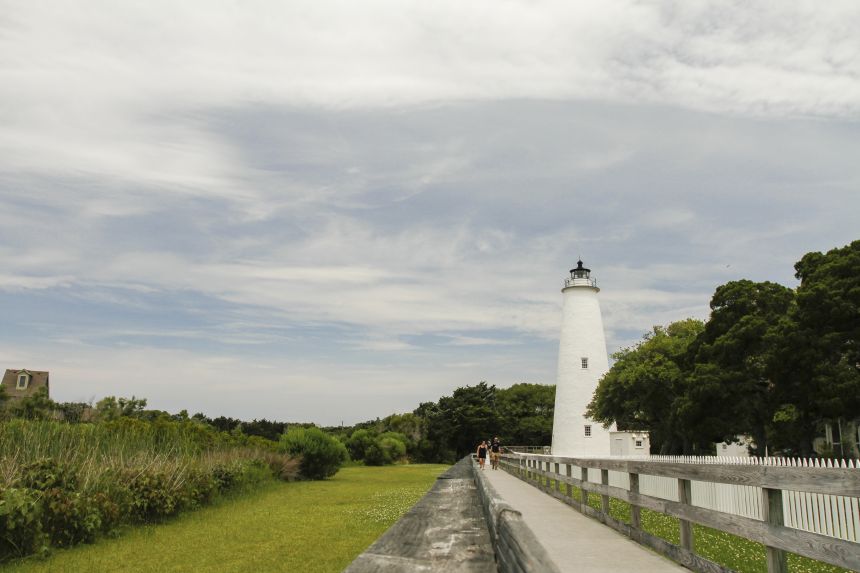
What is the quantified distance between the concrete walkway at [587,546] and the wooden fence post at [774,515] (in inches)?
63.5

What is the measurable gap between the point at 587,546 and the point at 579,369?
40348 millimetres

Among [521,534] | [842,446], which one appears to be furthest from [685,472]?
[842,446]

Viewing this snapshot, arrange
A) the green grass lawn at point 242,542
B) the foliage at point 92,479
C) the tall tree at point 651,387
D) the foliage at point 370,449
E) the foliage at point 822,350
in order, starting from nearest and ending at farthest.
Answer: the green grass lawn at point 242,542
the foliage at point 92,479
the foliage at point 822,350
the tall tree at point 651,387
the foliage at point 370,449

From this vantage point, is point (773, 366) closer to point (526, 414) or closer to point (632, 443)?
point (632, 443)

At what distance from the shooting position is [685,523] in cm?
614

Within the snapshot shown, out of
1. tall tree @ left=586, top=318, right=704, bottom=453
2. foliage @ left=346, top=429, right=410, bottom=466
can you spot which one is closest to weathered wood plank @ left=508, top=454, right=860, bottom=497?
tall tree @ left=586, top=318, right=704, bottom=453

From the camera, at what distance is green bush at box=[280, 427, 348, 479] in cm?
3030

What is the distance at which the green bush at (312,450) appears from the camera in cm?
3030

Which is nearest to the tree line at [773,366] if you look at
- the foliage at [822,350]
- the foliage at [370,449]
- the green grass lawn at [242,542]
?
the foliage at [822,350]

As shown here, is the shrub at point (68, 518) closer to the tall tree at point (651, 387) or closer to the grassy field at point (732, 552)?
the grassy field at point (732, 552)

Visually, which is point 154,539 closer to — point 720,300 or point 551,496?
point 551,496

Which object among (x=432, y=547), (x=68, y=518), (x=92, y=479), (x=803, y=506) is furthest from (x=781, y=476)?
(x=92, y=479)

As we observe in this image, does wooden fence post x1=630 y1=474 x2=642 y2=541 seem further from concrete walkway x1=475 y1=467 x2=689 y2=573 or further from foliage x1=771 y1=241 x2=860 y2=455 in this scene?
foliage x1=771 y1=241 x2=860 y2=455

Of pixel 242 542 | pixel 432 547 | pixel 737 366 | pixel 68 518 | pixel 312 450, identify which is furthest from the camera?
pixel 312 450
